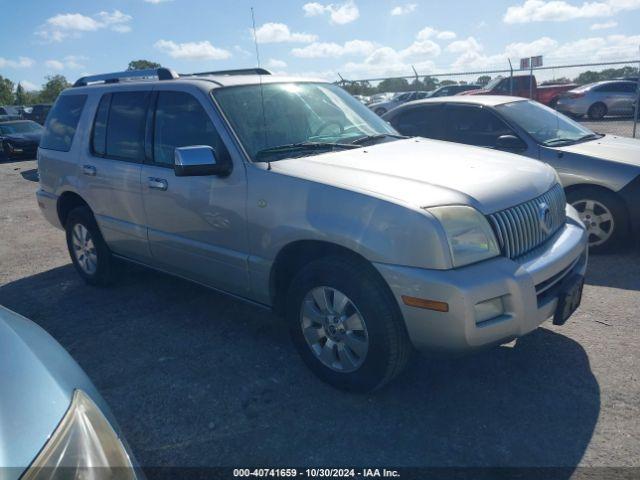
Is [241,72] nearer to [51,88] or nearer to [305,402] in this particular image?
[305,402]

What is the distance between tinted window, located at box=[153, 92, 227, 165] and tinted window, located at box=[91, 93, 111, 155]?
81 cm

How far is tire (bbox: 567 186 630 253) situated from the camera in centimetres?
532

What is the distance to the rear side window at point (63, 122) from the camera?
5.15 meters

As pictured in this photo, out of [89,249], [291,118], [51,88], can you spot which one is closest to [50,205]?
[89,249]

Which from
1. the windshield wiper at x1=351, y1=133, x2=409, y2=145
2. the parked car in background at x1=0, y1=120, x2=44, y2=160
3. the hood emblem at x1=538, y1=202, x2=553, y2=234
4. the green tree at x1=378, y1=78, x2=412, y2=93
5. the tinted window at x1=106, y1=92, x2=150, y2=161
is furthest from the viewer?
the green tree at x1=378, y1=78, x2=412, y2=93

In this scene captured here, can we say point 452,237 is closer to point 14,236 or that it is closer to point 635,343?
point 635,343

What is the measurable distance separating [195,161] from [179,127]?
795 mm

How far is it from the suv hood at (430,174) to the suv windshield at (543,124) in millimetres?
2281

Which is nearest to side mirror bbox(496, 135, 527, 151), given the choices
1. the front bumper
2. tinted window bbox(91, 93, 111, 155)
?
the front bumper

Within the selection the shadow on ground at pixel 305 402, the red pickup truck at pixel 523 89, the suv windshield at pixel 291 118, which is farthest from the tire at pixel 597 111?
the shadow on ground at pixel 305 402

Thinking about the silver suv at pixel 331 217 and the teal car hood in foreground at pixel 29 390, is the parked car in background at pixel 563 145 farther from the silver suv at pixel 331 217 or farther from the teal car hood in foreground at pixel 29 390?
the teal car hood in foreground at pixel 29 390

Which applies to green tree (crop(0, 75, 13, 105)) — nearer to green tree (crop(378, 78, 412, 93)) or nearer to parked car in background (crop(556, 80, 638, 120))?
green tree (crop(378, 78, 412, 93))

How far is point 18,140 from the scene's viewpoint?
734 inches

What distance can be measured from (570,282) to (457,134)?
11.9 ft
